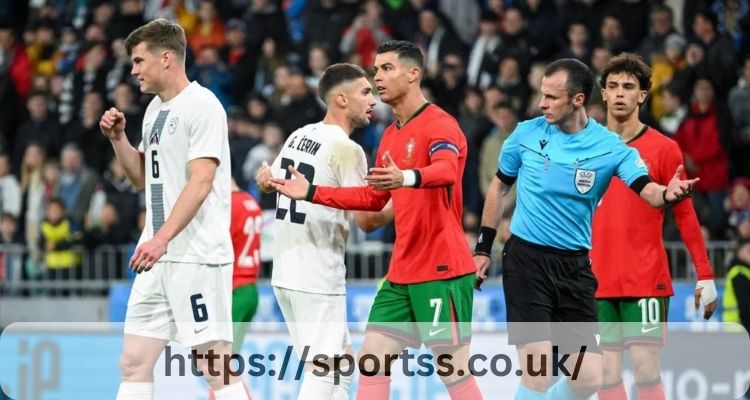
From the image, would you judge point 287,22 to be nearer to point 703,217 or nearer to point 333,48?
point 333,48

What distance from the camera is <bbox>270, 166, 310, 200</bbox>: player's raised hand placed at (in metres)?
8.25

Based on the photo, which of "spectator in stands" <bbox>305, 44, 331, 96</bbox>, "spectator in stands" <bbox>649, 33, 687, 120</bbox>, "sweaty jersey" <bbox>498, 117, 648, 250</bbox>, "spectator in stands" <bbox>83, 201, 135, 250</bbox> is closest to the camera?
"sweaty jersey" <bbox>498, 117, 648, 250</bbox>

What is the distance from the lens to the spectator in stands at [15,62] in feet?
66.9

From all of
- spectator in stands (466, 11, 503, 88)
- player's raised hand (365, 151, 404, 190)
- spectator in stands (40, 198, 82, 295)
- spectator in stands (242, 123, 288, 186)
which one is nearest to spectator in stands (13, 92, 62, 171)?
spectator in stands (40, 198, 82, 295)

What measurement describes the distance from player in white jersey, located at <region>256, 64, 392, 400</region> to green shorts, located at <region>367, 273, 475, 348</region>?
455 mm

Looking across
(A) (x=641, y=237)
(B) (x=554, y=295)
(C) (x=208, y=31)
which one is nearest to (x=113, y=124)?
(B) (x=554, y=295)

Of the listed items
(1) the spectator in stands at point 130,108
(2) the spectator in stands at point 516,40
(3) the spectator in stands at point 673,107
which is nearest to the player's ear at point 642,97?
(3) the spectator in stands at point 673,107

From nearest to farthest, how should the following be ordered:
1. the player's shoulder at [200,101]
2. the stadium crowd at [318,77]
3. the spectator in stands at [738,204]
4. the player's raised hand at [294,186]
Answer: the player's shoulder at [200,101]
the player's raised hand at [294,186]
the spectator in stands at [738,204]
the stadium crowd at [318,77]

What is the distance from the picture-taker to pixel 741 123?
15.5 m

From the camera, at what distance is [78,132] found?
18.8 m

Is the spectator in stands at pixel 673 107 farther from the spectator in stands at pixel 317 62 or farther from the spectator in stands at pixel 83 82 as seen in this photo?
the spectator in stands at pixel 83 82

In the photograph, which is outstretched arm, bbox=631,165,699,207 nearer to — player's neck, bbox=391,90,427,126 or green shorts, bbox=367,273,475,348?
green shorts, bbox=367,273,475,348

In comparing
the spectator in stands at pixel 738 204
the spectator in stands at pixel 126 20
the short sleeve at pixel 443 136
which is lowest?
the spectator in stands at pixel 738 204

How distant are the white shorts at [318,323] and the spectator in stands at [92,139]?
10.3 metres
